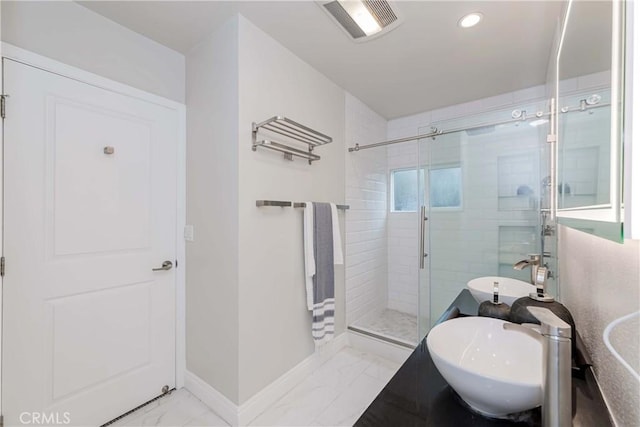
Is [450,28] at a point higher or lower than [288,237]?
higher

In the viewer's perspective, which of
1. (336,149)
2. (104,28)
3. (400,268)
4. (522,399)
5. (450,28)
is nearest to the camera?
(522,399)

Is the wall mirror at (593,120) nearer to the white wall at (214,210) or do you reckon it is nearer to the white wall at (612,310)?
the white wall at (612,310)

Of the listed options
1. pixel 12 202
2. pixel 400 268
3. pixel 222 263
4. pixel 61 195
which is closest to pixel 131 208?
pixel 61 195

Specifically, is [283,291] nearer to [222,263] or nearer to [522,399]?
[222,263]

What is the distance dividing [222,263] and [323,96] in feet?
5.27

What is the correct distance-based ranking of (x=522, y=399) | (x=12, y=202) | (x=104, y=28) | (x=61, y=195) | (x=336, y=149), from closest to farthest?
(x=522, y=399) < (x=12, y=202) < (x=61, y=195) < (x=104, y=28) < (x=336, y=149)

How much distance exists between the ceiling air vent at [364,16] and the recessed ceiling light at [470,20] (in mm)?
392

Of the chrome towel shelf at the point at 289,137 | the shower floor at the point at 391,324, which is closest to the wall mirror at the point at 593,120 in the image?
the chrome towel shelf at the point at 289,137

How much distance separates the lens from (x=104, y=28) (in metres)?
1.59

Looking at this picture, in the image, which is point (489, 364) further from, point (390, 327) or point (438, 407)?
point (390, 327)

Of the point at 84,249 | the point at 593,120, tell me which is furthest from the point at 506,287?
the point at 84,249

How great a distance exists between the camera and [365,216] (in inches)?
114

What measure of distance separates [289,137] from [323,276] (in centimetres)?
108

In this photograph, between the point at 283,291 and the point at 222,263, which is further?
the point at 283,291
